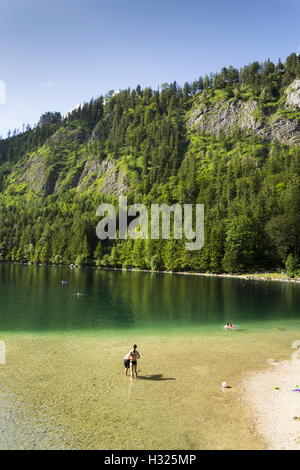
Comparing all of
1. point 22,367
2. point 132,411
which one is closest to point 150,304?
point 22,367

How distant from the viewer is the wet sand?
53.5 feet

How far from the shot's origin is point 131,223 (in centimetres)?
18100

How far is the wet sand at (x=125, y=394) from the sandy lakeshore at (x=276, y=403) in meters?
0.62

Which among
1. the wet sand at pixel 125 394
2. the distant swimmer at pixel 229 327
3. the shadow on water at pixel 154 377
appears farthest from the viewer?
the distant swimmer at pixel 229 327

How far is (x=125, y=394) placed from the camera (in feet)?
71.3

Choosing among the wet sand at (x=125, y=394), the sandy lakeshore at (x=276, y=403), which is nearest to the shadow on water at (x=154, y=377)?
the wet sand at (x=125, y=394)

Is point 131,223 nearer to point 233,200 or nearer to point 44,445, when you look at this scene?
point 233,200

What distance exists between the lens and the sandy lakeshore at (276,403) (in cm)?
1653

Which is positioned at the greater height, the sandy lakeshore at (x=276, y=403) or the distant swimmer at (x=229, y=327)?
the sandy lakeshore at (x=276, y=403)

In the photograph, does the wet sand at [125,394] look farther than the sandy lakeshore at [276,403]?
No

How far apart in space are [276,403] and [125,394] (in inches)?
374

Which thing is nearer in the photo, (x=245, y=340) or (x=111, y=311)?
(x=245, y=340)

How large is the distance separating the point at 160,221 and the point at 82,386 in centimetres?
14114

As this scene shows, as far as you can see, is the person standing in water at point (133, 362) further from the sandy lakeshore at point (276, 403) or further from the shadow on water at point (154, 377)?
the sandy lakeshore at point (276, 403)
